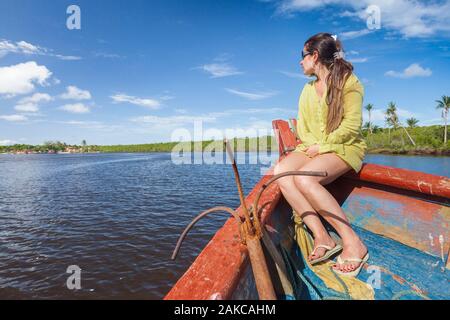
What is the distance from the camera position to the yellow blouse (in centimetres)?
230

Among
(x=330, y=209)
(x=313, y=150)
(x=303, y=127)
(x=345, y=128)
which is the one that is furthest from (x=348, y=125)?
(x=330, y=209)

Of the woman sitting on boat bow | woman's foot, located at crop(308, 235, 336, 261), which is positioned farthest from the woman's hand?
woman's foot, located at crop(308, 235, 336, 261)

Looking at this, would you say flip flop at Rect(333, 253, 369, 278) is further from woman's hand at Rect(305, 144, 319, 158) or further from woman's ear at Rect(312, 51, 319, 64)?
woman's ear at Rect(312, 51, 319, 64)

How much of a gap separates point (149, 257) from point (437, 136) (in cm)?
7756

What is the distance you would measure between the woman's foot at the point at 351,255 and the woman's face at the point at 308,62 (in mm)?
1615

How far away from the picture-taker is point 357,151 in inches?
95.2

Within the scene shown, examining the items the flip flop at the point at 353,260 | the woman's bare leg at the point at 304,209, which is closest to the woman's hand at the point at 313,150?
the woman's bare leg at the point at 304,209

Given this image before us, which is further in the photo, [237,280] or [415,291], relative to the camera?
[415,291]

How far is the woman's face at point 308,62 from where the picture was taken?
2545 mm

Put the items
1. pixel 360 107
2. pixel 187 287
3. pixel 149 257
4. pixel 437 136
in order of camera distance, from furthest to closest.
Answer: pixel 437 136
pixel 149 257
pixel 360 107
pixel 187 287

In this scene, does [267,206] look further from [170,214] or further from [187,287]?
[170,214]

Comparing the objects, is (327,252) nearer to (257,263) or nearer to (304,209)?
(304,209)
